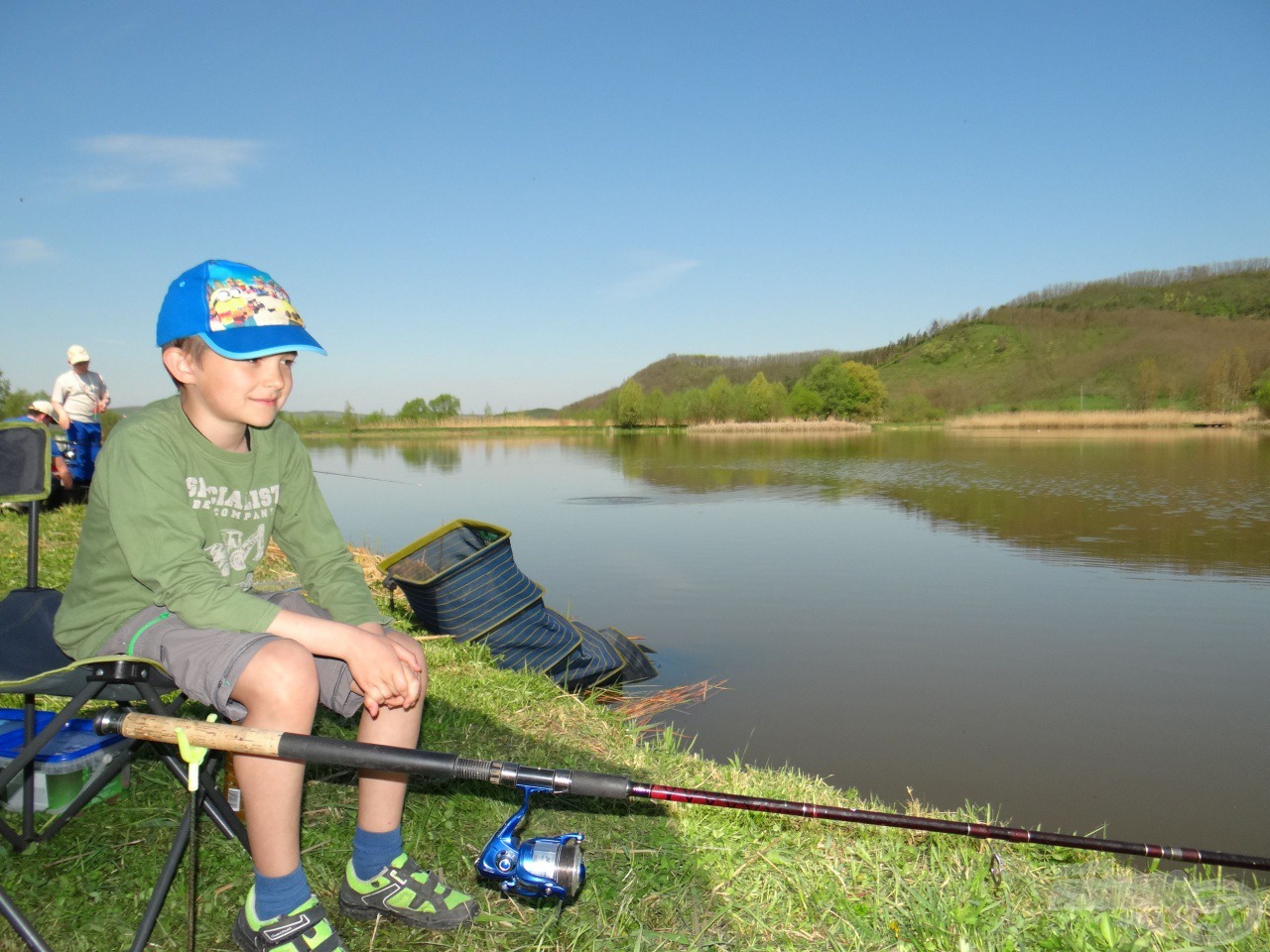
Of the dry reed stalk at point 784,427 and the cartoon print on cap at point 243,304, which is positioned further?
the dry reed stalk at point 784,427

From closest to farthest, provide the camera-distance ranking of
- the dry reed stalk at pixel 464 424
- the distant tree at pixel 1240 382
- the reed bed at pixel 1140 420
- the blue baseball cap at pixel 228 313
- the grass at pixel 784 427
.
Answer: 1. the blue baseball cap at pixel 228 313
2. the reed bed at pixel 1140 420
3. the grass at pixel 784 427
4. the dry reed stalk at pixel 464 424
5. the distant tree at pixel 1240 382

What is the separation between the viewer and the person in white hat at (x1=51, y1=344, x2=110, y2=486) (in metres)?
8.52

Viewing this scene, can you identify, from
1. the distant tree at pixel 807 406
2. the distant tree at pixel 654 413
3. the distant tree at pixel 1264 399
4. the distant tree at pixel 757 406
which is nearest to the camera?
the distant tree at pixel 1264 399

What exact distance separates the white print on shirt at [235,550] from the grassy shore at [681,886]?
82 centimetres

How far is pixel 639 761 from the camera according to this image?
3.18m

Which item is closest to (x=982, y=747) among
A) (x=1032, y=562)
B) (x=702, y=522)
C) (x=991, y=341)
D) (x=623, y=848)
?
(x=623, y=848)

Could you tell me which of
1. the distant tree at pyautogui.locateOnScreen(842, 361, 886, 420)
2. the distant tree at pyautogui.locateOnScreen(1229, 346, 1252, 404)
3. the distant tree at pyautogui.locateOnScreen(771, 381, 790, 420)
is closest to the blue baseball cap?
the distant tree at pyautogui.locateOnScreen(771, 381, 790, 420)

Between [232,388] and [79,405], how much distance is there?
27.5 feet

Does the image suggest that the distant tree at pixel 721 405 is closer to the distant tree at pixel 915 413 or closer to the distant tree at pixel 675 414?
the distant tree at pixel 675 414

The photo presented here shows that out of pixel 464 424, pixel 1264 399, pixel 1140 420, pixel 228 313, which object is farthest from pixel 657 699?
pixel 1264 399

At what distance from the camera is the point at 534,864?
1744 millimetres

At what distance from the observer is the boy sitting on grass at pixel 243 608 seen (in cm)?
170

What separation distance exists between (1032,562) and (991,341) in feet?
315

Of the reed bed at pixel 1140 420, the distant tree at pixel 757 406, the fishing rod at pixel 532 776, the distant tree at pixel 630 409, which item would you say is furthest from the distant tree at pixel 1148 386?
the fishing rod at pixel 532 776
